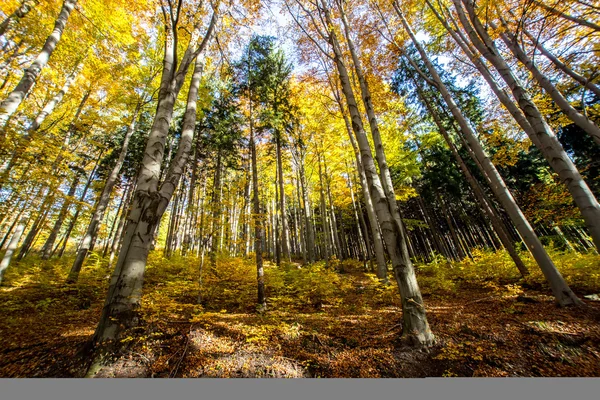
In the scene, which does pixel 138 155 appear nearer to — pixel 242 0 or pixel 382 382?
pixel 242 0

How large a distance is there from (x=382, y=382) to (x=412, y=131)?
576 inches

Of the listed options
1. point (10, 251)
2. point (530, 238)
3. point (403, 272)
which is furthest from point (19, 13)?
point (530, 238)

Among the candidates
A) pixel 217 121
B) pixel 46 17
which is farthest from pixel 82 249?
pixel 217 121

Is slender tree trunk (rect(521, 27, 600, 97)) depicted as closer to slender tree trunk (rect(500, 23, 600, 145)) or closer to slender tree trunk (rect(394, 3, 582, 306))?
slender tree trunk (rect(500, 23, 600, 145))

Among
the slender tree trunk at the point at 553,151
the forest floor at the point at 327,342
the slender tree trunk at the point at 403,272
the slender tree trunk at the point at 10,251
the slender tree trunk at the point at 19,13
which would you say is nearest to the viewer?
the forest floor at the point at 327,342

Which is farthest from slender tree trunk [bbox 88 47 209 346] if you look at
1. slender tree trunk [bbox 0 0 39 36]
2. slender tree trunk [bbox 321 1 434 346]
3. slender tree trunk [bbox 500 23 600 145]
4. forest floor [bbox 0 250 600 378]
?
slender tree trunk [bbox 500 23 600 145]

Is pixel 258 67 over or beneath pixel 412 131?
over

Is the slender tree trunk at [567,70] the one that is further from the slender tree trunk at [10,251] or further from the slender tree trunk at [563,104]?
the slender tree trunk at [10,251]

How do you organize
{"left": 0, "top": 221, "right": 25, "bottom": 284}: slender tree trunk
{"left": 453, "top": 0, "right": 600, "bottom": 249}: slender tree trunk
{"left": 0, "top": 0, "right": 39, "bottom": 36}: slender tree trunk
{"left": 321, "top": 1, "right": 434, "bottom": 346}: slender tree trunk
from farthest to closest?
1. {"left": 0, "top": 221, "right": 25, "bottom": 284}: slender tree trunk
2. {"left": 0, "top": 0, "right": 39, "bottom": 36}: slender tree trunk
3. {"left": 453, "top": 0, "right": 600, "bottom": 249}: slender tree trunk
4. {"left": 321, "top": 1, "right": 434, "bottom": 346}: slender tree trunk

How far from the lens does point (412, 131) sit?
1379 cm

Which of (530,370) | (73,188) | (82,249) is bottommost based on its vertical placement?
(530,370)

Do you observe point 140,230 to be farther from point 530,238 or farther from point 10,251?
point 10,251

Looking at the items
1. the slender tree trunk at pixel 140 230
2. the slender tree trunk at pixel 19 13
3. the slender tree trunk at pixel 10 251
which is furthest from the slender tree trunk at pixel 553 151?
the slender tree trunk at pixel 10 251

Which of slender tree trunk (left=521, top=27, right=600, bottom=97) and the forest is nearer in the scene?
the forest
